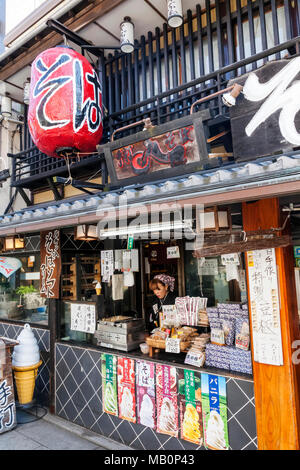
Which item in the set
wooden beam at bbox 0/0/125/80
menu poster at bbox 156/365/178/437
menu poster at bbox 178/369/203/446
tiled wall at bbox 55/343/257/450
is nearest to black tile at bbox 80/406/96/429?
tiled wall at bbox 55/343/257/450

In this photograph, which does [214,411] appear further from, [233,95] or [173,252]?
[233,95]

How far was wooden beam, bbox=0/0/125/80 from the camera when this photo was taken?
7.88 m

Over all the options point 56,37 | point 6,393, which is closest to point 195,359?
point 6,393

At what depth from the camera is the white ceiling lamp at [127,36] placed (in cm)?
757

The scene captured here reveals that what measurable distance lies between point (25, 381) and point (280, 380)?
5900 mm

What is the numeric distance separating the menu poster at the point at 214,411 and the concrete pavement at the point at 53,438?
186cm

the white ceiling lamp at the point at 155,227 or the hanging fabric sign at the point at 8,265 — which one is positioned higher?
the white ceiling lamp at the point at 155,227

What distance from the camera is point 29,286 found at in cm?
938

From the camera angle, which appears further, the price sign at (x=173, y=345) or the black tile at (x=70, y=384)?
the black tile at (x=70, y=384)

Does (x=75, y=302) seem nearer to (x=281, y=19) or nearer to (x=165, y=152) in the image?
(x=165, y=152)

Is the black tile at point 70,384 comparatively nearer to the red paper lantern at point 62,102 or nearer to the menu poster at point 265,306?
the menu poster at point 265,306

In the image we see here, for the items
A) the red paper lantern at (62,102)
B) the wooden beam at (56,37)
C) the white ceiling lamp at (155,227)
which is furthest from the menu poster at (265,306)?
the wooden beam at (56,37)

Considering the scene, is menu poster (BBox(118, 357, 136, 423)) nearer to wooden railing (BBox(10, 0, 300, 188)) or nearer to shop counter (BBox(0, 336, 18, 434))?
shop counter (BBox(0, 336, 18, 434))

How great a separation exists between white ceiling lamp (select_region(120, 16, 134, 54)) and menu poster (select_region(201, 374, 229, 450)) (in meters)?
7.23
